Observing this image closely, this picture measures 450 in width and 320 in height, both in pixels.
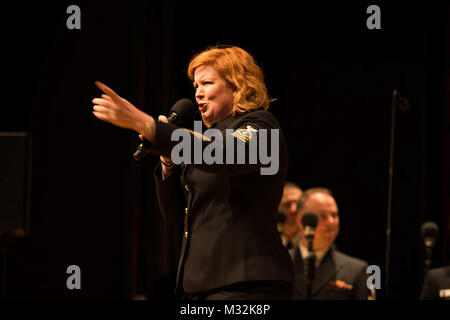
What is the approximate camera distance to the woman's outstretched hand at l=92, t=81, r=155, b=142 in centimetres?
168

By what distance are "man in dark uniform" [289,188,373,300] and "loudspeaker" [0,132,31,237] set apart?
4.75ft

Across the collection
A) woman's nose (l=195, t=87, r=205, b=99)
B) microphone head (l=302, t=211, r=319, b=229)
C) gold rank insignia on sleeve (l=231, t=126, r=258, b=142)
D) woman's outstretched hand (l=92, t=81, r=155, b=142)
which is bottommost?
microphone head (l=302, t=211, r=319, b=229)

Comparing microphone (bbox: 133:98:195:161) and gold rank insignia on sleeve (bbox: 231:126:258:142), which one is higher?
microphone (bbox: 133:98:195:161)

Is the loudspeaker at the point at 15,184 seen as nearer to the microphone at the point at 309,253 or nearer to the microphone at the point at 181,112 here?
the microphone at the point at 309,253

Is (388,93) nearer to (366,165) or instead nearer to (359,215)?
(366,165)

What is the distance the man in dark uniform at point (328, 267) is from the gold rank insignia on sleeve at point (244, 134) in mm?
1747

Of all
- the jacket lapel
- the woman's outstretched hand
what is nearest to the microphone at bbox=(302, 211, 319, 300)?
the jacket lapel

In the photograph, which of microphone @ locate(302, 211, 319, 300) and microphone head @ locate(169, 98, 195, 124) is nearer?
microphone head @ locate(169, 98, 195, 124)

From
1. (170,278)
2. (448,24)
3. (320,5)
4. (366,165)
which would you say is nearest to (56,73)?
(170,278)

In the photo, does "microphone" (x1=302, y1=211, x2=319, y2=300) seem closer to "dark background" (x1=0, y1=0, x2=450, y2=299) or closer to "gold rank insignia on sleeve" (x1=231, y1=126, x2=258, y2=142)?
"gold rank insignia on sleeve" (x1=231, y1=126, x2=258, y2=142)

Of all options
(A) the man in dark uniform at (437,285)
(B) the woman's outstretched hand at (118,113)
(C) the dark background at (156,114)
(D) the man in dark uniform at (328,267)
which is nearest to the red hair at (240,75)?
(B) the woman's outstretched hand at (118,113)

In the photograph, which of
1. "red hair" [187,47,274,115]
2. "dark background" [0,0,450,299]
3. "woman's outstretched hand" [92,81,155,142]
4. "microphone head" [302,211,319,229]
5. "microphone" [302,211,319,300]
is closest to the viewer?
"woman's outstretched hand" [92,81,155,142]

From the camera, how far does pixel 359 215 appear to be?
17.1ft

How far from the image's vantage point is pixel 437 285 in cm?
353
